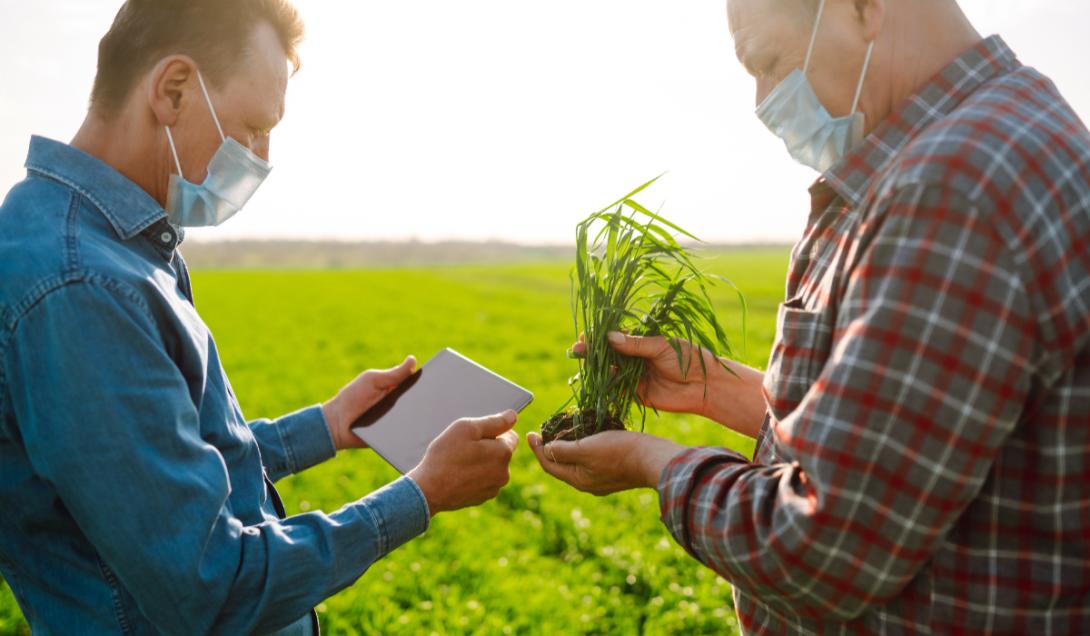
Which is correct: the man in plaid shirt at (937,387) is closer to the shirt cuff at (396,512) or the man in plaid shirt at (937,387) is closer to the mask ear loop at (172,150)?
the shirt cuff at (396,512)

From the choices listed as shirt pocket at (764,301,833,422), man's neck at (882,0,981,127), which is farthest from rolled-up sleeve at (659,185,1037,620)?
man's neck at (882,0,981,127)

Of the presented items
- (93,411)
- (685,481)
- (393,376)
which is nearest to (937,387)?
(685,481)

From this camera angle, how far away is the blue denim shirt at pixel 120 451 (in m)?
1.52

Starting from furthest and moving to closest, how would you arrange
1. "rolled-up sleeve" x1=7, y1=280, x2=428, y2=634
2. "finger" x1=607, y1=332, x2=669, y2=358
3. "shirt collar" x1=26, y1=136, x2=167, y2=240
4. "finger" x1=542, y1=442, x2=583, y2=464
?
"finger" x1=607, y1=332, x2=669, y2=358 < "finger" x1=542, y1=442, x2=583, y2=464 < "shirt collar" x1=26, y1=136, x2=167, y2=240 < "rolled-up sleeve" x1=7, y1=280, x2=428, y2=634

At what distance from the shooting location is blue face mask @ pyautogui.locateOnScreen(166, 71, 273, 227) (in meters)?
2.06

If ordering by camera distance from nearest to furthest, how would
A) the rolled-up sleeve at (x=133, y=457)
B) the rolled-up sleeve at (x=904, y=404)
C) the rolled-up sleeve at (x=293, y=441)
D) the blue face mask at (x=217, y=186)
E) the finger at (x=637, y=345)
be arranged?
the rolled-up sleeve at (x=904, y=404)
the rolled-up sleeve at (x=133, y=457)
the blue face mask at (x=217, y=186)
the finger at (x=637, y=345)
the rolled-up sleeve at (x=293, y=441)

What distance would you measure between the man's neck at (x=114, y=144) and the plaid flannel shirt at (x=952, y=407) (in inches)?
64.2

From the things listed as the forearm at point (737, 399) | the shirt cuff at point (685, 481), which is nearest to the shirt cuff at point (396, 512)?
the shirt cuff at point (685, 481)

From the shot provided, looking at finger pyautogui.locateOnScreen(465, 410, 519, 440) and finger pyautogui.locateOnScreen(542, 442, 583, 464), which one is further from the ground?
finger pyautogui.locateOnScreen(465, 410, 519, 440)

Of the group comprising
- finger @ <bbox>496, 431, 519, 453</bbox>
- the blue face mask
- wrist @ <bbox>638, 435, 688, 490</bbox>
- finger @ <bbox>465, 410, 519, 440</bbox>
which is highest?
the blue face mask

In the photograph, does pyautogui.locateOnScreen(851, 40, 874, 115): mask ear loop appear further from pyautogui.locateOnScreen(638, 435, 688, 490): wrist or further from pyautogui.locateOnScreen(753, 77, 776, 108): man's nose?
pyautogui.locateOnScreen(638, 435, 688, 490): wrist

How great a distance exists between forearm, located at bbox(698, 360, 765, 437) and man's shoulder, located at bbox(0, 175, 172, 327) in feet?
5.46

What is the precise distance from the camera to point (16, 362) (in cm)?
154

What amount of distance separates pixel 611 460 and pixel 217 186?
1316mm
